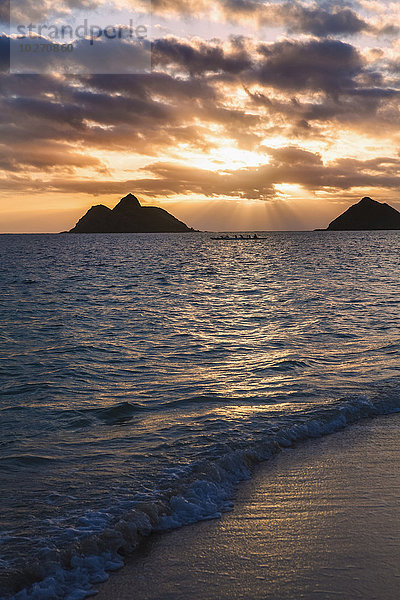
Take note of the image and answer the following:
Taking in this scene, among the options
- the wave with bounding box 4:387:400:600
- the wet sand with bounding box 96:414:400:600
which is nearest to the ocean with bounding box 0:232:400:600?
the wave with bounding box 4:387:400:600

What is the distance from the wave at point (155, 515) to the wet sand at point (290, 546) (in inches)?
7.9

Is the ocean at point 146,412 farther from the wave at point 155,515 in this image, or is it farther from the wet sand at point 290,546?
the wet sand at point 290,546

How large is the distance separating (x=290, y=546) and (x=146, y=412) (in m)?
5.33

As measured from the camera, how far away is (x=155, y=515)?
6133mm

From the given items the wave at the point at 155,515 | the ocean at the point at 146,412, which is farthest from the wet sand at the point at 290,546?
the ocean at the point at 146,412

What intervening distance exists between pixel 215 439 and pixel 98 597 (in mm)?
4098

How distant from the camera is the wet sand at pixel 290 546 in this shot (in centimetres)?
460

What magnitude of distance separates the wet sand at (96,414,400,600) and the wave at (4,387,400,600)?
0.20 metres

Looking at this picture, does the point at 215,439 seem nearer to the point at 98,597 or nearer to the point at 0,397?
the point at 98,597

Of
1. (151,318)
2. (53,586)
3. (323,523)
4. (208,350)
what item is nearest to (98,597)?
(53,586)

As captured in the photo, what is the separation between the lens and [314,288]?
122 feet

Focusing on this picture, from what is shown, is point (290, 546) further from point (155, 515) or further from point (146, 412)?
point (146, 412)

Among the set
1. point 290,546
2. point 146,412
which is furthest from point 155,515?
point 146,412

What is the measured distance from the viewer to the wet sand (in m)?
4.60
